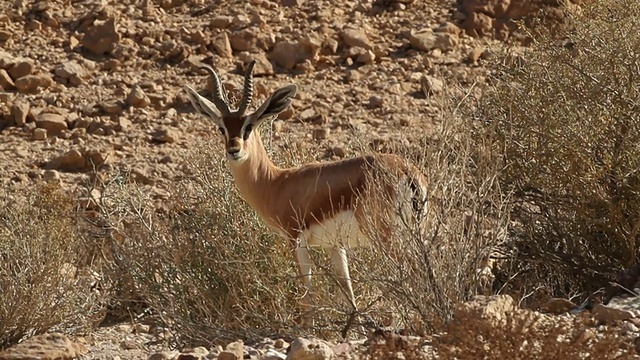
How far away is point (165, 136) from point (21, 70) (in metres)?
1.96

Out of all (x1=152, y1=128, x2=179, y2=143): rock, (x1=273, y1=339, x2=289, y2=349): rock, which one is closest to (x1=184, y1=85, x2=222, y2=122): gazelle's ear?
(x1=273, y1=339, x2=289, y2=349): rock

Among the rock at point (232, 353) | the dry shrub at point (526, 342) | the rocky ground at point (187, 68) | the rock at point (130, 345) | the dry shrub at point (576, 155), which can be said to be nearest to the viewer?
the dry shrub at point (526, 342)

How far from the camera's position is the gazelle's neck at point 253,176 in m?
10.7

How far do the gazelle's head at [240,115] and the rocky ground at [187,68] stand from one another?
3.90m

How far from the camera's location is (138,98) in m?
16.2

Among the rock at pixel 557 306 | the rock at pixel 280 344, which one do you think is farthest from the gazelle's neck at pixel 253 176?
the rock at pixel 557 306

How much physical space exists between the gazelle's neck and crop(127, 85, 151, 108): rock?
5.54m

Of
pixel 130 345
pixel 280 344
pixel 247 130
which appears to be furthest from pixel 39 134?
pixel 280 344

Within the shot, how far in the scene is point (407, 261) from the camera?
27.6 feet

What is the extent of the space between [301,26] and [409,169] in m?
8.38

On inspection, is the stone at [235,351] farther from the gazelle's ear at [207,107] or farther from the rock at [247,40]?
the rock at [247,40]

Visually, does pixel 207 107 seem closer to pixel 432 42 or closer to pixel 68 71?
pixel 68 71

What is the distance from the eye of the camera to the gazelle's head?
34.5 feet

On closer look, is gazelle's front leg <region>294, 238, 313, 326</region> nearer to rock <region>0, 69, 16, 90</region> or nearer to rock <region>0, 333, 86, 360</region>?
→ rock <region>0, 333, 86, 360</region>
